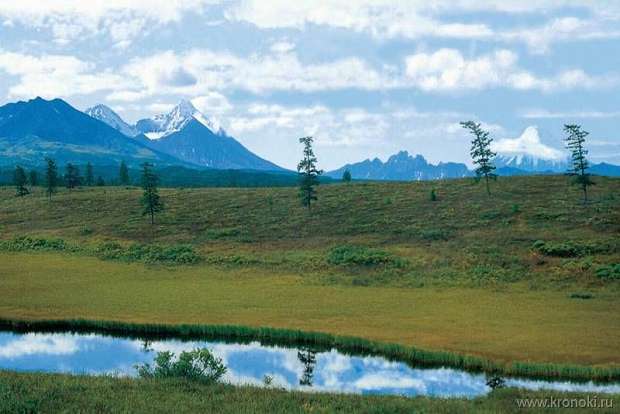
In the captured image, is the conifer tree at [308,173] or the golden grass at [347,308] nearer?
the golden grass at [347,308]

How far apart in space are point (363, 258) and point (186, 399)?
47.9 meters

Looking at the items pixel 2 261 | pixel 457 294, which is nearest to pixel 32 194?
pixel 2 261

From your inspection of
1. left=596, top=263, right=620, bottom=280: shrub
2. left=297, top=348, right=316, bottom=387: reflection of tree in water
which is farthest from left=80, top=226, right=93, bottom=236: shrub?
left=596, top=263, right=620, bottom=280: shrub

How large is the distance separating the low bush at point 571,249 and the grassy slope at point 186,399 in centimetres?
4391

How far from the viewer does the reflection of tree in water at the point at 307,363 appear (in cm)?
2947

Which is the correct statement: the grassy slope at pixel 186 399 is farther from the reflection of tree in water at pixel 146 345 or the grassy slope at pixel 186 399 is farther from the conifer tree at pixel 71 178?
the conifer tree at pixel 71 178

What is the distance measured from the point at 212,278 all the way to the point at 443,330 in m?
30.4

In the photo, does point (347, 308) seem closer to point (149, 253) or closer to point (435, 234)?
point (435, 234)

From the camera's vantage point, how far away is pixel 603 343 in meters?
34.4

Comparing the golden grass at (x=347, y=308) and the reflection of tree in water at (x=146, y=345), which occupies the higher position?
the golden grass at (x=347, y=308)

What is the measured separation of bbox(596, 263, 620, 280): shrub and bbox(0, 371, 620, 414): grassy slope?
120ft

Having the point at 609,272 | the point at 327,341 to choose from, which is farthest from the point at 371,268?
the point at 327,341

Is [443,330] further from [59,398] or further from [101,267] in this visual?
[101,267]

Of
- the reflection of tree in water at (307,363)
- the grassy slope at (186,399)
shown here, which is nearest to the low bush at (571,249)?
Result: the reflection of tree in water at (307,363)
